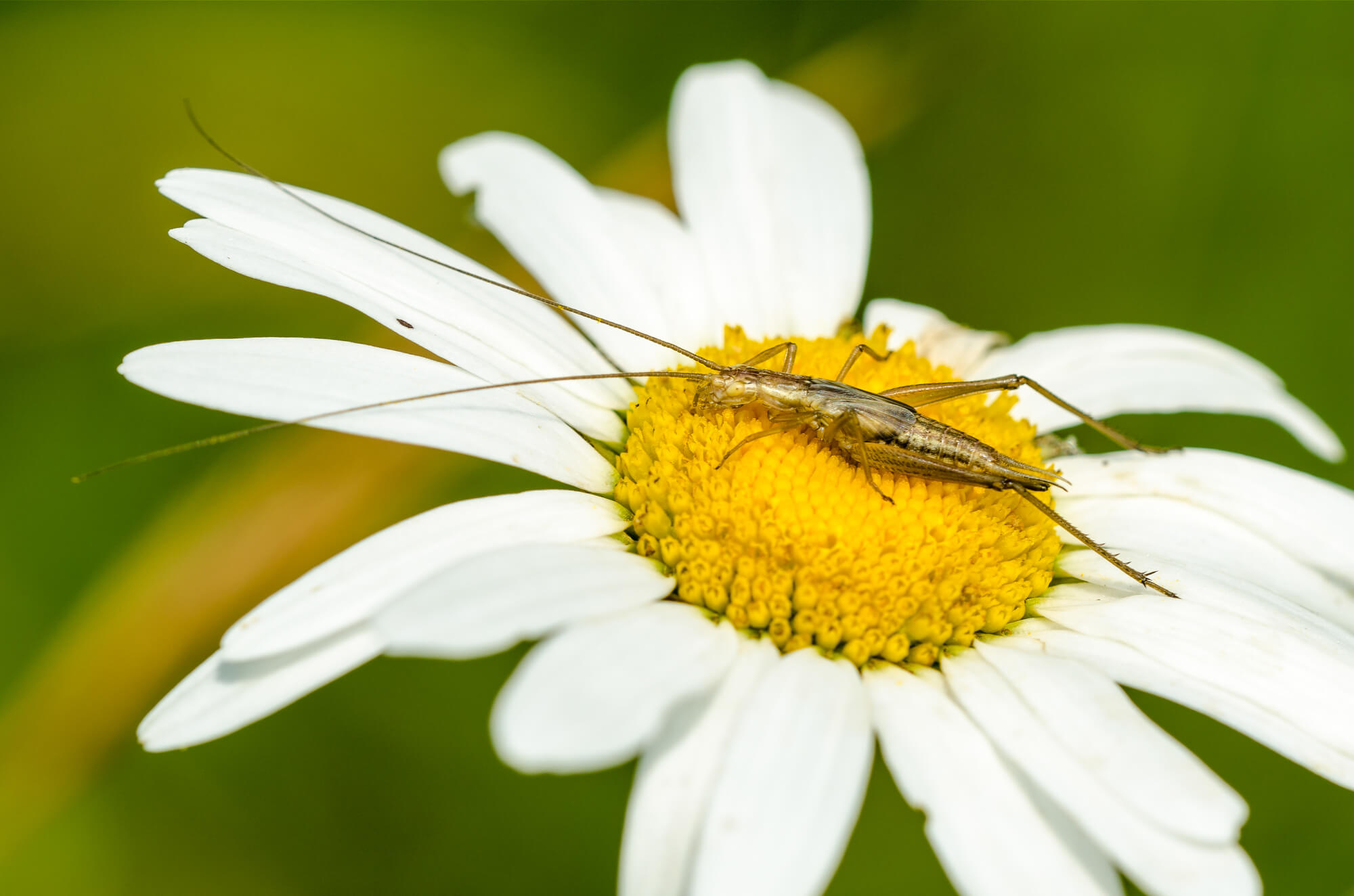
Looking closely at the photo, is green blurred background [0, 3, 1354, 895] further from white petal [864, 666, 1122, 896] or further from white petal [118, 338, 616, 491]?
white petal [864, 666, 1122, 896]

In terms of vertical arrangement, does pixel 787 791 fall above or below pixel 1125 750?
below

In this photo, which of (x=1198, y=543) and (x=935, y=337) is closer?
(x=1198, y=543)

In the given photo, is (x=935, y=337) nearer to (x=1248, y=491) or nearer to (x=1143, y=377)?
(x=1143, y=377)

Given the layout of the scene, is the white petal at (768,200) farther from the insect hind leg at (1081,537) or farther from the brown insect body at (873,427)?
the insect hind leg at (1081,537)

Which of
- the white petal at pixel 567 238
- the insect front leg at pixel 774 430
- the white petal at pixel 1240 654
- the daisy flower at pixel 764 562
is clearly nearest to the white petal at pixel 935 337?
the daisy flower at pixel 764 562

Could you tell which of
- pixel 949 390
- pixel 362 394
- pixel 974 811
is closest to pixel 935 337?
pixel 949 390

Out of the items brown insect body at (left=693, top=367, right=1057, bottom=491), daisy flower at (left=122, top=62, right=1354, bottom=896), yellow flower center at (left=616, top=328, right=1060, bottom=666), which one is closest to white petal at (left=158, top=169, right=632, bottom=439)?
daisy flower at (left=122, top=62, right=1354, bottom=896)

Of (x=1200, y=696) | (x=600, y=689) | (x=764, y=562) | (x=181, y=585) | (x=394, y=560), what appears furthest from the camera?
(x=181, y=585)

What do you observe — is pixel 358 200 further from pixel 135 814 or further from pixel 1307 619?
pixel 1307 619
